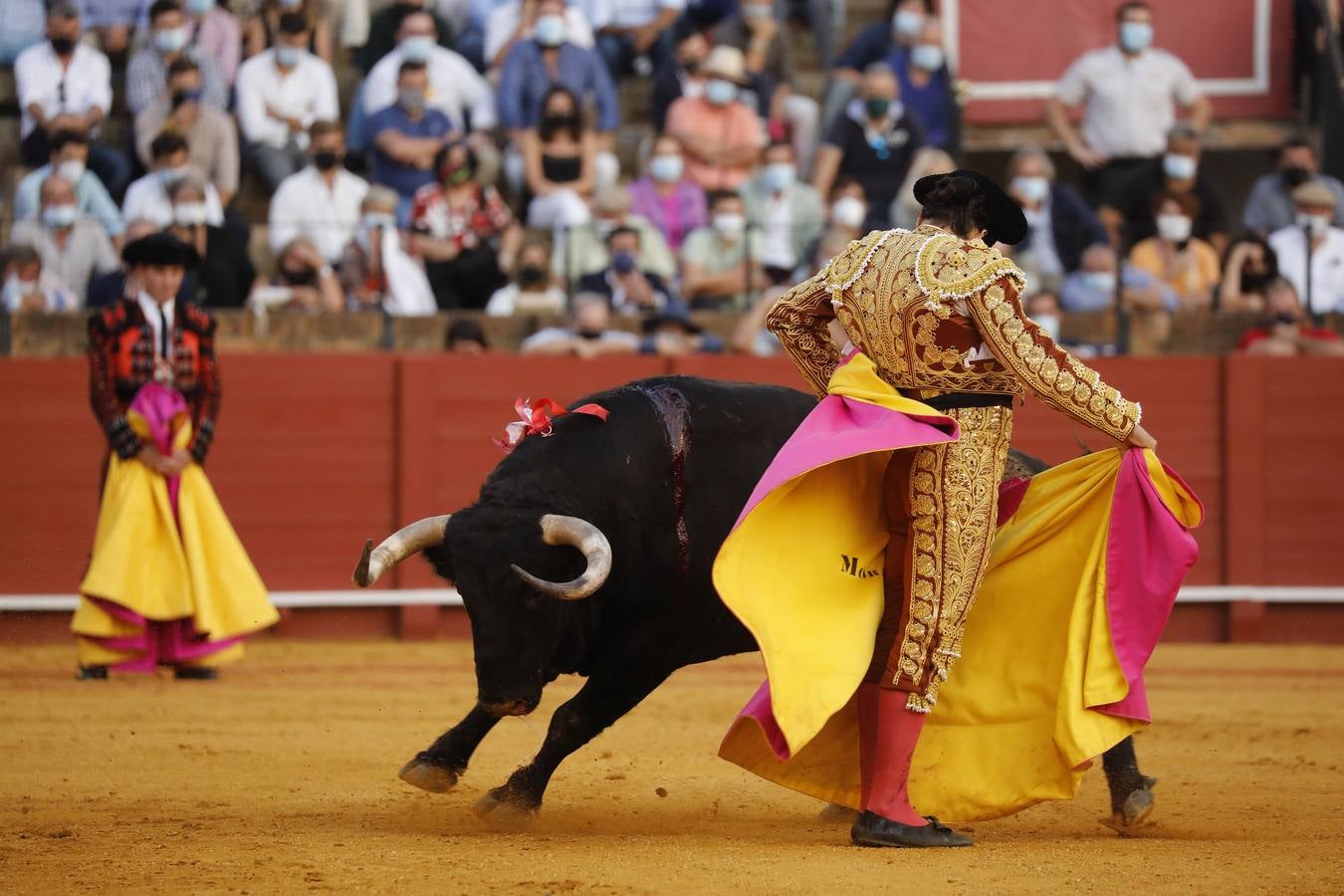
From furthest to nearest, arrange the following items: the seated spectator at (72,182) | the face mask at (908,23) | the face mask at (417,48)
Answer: the face mask at (908,23) → the face mask at (417,48) → the seated spectator at (72,182)

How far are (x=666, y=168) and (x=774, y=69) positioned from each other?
1.18 meters

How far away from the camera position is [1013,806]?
4.03 meters

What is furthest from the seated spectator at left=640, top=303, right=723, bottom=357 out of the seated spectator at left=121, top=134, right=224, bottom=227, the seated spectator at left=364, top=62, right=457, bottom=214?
the seated spectator at left=121, top=134, right=224, bottom=227

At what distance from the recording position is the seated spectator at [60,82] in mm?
9266

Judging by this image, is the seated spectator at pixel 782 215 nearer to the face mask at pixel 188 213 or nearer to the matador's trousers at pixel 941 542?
the face mask at pixel 188 213

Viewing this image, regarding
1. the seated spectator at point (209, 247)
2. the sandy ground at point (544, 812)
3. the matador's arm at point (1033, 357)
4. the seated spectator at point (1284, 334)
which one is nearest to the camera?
the sandy ground at point (544, 812)

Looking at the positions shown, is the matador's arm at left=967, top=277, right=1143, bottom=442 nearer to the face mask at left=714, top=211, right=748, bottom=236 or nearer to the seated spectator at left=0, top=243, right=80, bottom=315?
the face mask at left=714, top=211, right=748, bottom=236

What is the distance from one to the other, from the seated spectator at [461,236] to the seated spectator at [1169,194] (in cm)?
286

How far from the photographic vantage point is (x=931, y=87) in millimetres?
10000

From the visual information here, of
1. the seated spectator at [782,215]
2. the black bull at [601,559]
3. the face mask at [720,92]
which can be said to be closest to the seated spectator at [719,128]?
the face mask at [720,92]

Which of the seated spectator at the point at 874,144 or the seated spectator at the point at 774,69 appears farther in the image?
the seated spectator at the point at 774,69

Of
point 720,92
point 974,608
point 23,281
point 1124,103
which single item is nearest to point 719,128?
point 720,92

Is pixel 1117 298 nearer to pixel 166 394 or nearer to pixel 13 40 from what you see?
pixel 166 394

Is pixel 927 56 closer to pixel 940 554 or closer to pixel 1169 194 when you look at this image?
Result: pixel 1169 194
